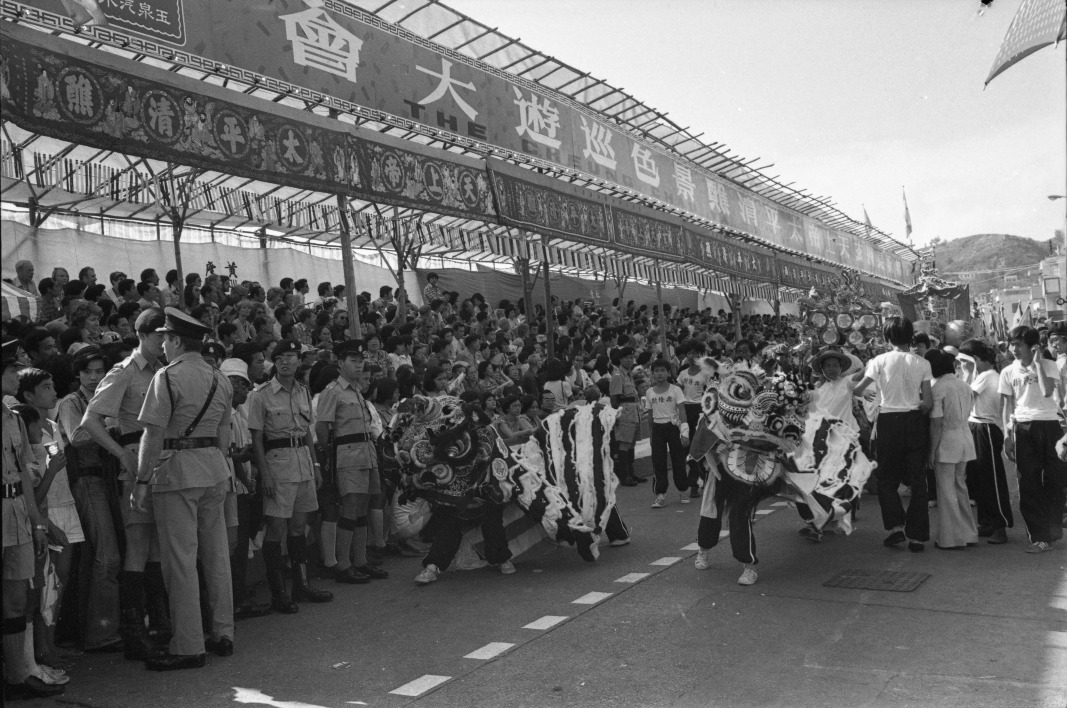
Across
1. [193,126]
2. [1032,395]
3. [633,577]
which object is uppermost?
[193,126]

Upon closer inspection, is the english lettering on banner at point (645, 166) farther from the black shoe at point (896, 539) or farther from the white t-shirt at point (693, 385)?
the black shoe at point (896, 539)

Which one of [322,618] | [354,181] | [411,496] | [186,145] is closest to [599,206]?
[354,181]

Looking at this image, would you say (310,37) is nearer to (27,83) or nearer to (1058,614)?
(27,83)

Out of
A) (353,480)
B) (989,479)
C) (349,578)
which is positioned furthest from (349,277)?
(989,479)

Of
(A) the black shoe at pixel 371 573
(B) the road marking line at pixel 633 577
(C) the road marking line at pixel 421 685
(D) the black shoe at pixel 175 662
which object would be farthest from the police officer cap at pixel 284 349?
(B) the road marking line at pixel 633 577

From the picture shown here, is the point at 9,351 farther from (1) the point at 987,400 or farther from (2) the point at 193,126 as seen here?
(1) the point at 987,400

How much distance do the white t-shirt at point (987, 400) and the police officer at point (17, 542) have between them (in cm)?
685

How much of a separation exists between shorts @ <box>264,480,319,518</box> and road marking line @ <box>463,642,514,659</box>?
1.67m

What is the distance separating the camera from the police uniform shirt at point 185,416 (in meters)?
4.92

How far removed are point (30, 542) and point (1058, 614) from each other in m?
5.35

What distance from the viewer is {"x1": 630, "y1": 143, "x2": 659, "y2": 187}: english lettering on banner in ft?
57.6

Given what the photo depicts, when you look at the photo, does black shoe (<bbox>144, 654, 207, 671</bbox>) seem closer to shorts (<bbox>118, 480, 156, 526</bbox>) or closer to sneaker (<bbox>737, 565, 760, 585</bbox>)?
shorts (<bbox>118, 480, 156, 526</bbox>)

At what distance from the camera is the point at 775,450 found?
6539 millimetres

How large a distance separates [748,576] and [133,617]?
377cm
